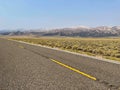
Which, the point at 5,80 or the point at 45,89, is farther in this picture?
the point at 5,80

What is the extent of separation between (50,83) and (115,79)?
2102 mm

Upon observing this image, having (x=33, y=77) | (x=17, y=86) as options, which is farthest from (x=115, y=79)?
(x=17, y=86)

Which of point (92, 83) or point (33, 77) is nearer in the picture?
point (92, 83)

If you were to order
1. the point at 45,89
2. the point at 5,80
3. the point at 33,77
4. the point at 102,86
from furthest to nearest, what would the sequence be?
the point at 33,77
the point at 5,80
the point at 102,86
the point at 45,89

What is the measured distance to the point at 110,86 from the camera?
5695 mm

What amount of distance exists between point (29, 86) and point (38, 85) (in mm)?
253

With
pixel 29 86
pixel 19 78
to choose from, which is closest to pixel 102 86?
pixel 29 86

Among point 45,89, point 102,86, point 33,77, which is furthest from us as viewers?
point 33,77

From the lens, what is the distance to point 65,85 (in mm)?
5711

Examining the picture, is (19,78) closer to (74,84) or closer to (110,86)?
(74,84)

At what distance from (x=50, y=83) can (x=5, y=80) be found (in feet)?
4.53

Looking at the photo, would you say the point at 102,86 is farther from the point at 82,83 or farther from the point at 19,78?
the point at 19,78

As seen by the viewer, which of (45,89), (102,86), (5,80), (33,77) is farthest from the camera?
(33,77)

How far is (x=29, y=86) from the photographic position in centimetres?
560
